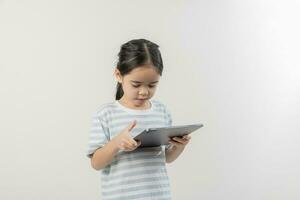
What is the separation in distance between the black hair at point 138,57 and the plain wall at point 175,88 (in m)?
0.87

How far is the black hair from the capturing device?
4.35 feet

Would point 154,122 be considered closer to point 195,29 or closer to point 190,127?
point 190,127

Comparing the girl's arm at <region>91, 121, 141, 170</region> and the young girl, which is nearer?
the girl's arm at <region>91, 121, 141, 170</region>

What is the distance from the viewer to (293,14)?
2.45m

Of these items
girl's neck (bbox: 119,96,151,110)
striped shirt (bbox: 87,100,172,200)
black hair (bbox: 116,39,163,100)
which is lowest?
striped shirt (bbox: 87,100,172,200)

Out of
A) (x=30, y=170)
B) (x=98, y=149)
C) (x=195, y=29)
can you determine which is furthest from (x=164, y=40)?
(x=98, y=149)

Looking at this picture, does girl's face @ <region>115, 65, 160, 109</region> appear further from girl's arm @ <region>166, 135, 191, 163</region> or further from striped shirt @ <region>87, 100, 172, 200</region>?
girl's arm @ <region>166, 135, 191, 163</region>

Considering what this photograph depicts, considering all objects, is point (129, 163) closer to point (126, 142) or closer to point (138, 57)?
point (126, 142)

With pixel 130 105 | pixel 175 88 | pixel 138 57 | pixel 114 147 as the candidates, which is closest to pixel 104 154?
pixel 114 147

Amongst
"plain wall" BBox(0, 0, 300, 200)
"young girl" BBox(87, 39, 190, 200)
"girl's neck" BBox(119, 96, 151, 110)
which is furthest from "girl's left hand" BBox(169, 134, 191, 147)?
"plain wall" BBox(0, 0, 300, 200)

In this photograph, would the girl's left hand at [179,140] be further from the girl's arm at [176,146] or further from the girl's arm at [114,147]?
the girl's arm at [114,147]

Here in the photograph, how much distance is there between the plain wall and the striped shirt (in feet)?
2.78

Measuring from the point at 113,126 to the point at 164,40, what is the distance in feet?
3.39

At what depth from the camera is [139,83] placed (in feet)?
4.35
